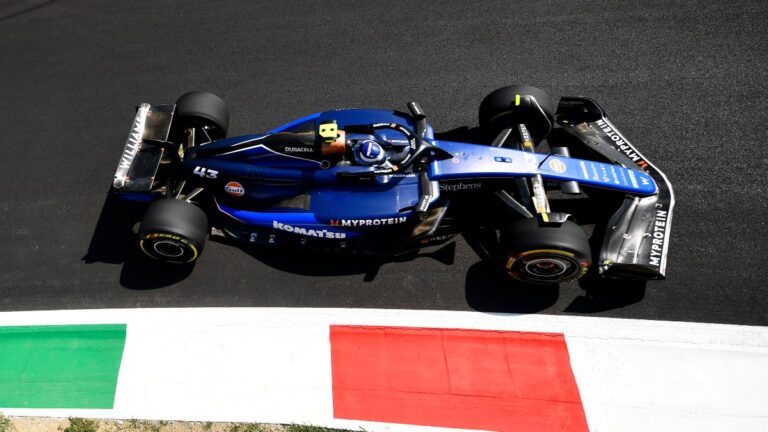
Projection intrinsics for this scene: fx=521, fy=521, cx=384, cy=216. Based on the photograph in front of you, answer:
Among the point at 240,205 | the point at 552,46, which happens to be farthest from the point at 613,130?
the point at 240,205

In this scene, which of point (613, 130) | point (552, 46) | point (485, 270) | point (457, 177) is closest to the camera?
point (457, 177)

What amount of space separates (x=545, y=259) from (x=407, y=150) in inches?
73.5

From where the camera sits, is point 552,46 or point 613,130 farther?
point 552,46

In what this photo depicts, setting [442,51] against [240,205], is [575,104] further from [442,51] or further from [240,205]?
[240,205]

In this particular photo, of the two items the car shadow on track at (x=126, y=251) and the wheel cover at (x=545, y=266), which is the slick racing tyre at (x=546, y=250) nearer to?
the wheel cover at (x=545, y=266)

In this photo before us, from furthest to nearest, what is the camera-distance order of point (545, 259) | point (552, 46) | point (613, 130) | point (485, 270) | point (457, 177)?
point (552, 46), point (613, 130), point (485, 270), point (457, 177), point (545, 259)

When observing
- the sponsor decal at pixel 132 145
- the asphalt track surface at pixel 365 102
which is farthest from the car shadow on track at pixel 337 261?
the sponsor decal at pixel 132 145

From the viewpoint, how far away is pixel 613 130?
645 cm

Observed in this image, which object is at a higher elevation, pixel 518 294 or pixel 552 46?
pixel 552 46

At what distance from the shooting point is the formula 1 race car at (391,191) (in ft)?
17.8

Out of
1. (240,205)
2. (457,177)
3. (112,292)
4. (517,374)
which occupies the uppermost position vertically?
(457,177)

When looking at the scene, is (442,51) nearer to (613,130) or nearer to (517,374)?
(613,130)

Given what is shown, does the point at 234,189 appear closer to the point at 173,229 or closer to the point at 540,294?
the point at 173,229

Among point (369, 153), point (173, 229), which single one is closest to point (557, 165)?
point (369, 153)
